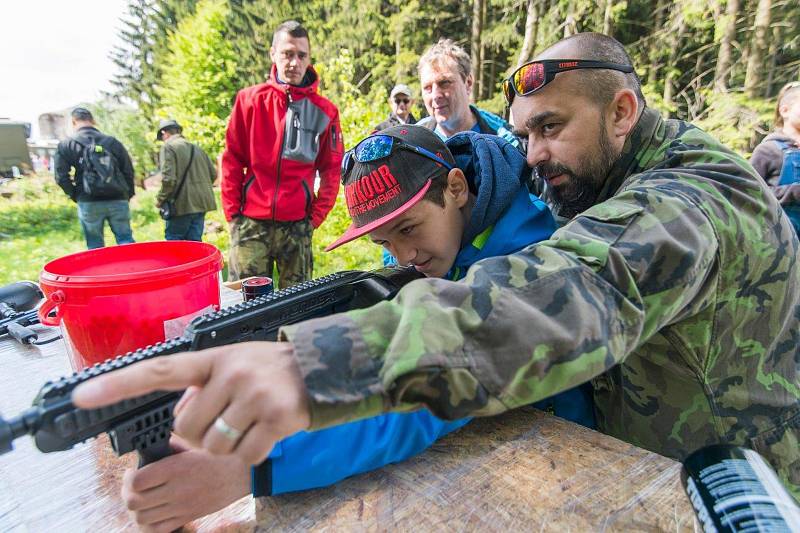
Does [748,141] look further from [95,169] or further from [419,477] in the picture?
[95,169]

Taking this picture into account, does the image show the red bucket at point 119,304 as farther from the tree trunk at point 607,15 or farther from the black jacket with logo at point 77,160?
the tree trunk at point 607,15

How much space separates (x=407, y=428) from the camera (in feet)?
3.76

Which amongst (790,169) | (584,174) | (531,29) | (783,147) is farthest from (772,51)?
(584,174)

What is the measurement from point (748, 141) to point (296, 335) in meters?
9.40

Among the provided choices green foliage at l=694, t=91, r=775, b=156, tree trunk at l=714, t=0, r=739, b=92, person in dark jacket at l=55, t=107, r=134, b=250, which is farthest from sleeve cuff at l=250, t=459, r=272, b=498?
tree trunk at l=714, t=0, r=739, b=92

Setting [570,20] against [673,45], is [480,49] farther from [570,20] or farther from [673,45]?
[673,45]

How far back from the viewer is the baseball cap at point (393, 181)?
1.58 meters

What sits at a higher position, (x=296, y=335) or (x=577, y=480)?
(x=296, y=335)

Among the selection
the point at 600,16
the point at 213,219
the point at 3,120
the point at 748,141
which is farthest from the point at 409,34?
the point at 3,120

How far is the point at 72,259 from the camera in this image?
5.04 ft

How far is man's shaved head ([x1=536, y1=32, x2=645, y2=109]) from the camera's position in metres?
1.48

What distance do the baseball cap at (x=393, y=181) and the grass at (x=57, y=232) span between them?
15.2 feet

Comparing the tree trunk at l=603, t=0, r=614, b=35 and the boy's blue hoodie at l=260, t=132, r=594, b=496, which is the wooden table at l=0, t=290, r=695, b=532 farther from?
the tree trunk at l=603, t=0, r=614, b=35

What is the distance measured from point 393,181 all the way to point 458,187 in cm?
28
